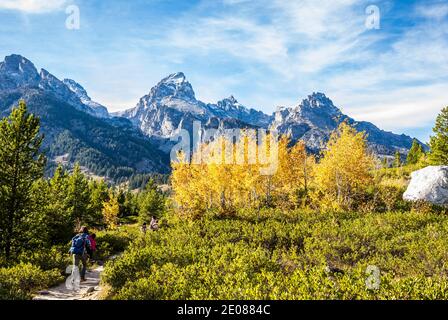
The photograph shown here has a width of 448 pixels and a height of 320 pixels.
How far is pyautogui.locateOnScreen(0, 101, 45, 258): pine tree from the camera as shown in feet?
66.3

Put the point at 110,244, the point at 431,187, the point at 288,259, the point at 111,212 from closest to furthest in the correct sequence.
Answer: the point at 288,259, the point at 431,187, the point at 110,244, the point at 111,212

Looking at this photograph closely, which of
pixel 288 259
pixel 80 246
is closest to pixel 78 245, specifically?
pixel 80 246

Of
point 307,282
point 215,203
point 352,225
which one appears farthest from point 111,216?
point 307,282

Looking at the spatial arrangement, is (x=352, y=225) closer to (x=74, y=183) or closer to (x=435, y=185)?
(x=435, y=185)

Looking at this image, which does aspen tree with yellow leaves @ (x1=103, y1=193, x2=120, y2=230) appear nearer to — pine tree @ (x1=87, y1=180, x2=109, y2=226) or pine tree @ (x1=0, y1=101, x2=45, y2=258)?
pine tree @ (x1=87, y1=180, x2=109, y2=226)

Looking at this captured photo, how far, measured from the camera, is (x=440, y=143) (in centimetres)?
4053

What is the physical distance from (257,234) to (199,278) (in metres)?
8.62

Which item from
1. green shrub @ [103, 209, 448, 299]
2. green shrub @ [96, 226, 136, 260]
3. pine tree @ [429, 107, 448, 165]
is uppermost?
pine tree @ [429, 107, 448, 165]

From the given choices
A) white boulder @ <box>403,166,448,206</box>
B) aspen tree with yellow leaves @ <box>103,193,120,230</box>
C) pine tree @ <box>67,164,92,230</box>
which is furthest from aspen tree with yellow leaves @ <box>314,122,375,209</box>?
aspen tree with yellow leaves @ <box>103,193,120,230</box>

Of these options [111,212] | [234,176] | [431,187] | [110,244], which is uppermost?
[234,176]

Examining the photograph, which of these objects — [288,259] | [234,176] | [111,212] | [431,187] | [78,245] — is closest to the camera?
[288,259]

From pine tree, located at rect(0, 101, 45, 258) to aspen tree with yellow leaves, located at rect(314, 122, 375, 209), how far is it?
21936 millimetres

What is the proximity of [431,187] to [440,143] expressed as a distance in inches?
634

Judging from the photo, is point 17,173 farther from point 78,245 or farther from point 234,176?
point 234,176
